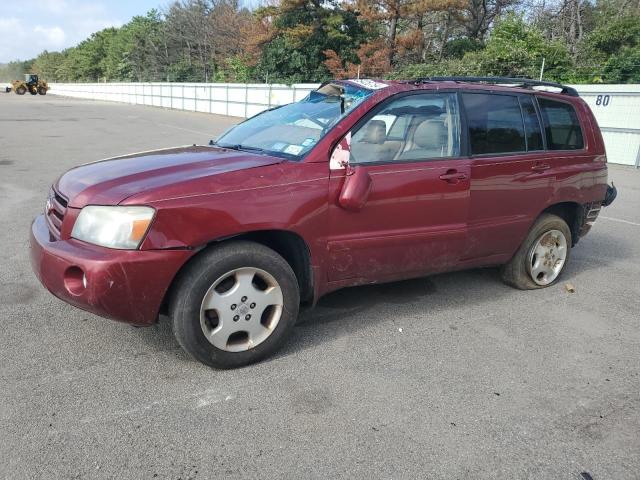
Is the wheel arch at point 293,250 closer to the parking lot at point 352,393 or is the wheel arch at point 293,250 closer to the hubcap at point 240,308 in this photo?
the hubcap at point 240,308

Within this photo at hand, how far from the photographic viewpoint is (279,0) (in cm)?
3231

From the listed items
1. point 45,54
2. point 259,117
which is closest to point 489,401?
point 259,117

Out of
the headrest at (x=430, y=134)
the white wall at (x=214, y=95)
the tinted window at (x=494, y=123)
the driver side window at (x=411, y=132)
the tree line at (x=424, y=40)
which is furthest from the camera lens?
the white wall at (x=214, y=95)

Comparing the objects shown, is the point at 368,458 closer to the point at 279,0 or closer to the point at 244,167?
the point at 244,167

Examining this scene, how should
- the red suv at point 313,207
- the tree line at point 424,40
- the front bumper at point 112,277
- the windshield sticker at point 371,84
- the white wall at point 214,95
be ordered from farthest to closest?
the white wall at point 214,95, the tree line at point 424,40, the windshield sticker at point 371,84, the red suv at point 313,207, the front bumper at point 112,277

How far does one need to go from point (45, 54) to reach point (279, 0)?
11295 cm

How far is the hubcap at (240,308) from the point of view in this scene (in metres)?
3.10

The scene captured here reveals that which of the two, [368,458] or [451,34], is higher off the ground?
[451,34]

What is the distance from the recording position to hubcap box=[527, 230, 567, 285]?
15.4ft

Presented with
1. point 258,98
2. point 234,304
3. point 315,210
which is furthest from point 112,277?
point 258,98

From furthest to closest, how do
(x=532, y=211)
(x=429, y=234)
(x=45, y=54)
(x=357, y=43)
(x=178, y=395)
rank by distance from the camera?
(x=45, y=54), (x=357, y=43), (x=532, y=211), (x=429, y=234), (x=178, y=395)

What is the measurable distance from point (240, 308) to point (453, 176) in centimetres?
179

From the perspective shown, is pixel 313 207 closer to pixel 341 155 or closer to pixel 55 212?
pixel 341 155

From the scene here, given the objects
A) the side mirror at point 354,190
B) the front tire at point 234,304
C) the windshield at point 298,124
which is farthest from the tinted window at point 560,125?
the front tire at point 234,304
